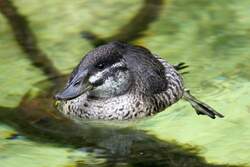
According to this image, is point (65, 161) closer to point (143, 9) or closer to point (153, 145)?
point (153, 145)

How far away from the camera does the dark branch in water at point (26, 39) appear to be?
318 inches

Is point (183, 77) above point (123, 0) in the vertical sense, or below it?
below

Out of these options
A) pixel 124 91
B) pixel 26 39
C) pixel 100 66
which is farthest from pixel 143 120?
pixel 26 39

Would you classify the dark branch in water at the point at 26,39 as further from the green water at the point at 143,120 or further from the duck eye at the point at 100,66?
the duck eye at the point at 100,66

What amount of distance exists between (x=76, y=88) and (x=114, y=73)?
16.0 inches

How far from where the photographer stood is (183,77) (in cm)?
789

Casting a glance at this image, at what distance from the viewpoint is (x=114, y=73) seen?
23.4 feet

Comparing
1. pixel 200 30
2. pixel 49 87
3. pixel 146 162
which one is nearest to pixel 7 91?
pixel 49 87

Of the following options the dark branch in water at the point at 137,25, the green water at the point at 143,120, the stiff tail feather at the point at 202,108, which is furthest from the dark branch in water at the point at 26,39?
the stiff tail feather at the point at 202,108

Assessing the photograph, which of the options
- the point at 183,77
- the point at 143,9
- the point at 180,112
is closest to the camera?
the point at 180,112

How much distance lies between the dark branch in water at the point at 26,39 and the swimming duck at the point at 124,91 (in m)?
0.77

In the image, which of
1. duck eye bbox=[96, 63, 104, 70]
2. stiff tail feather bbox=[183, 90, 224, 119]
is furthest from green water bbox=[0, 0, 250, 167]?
duck eye bbox=[96, 63, 104, 70]

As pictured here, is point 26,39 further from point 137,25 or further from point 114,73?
point 114,73

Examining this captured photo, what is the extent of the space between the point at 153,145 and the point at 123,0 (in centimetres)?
329
